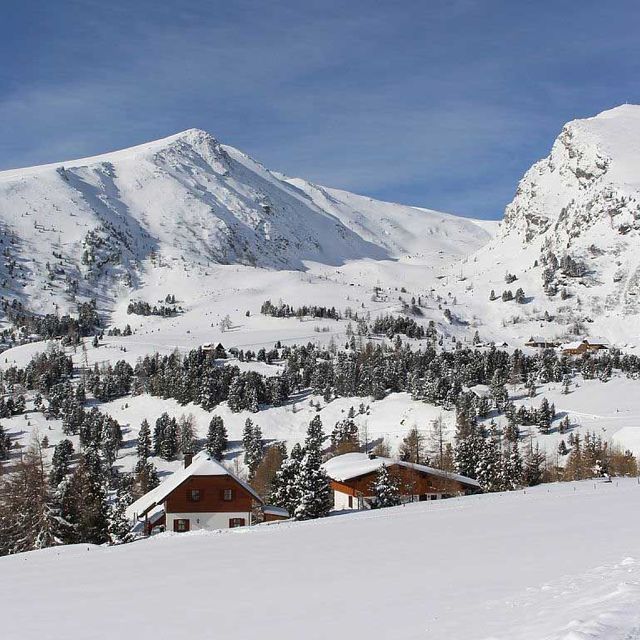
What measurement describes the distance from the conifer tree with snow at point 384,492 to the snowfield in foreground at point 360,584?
25417 mm

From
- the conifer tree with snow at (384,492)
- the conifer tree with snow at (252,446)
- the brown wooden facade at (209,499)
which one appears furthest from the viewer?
the conifer tree with snow at (252,446)

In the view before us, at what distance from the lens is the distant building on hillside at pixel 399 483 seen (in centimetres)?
7344

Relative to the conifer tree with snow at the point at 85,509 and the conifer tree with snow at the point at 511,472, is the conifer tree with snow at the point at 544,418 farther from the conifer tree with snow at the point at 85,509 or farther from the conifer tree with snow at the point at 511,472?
the conifer tree with snow at the point at 85,509

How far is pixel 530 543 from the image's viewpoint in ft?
95.2

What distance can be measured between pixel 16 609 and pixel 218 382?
152836 mm

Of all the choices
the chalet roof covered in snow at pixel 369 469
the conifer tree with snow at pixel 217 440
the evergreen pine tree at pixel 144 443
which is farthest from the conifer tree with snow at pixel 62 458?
the chalet roof covered in snow at pixel 369 469

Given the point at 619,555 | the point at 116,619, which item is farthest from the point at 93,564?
the point at 619,555

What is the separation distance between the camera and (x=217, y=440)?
139 m

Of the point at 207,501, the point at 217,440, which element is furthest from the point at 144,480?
the point at 207,501

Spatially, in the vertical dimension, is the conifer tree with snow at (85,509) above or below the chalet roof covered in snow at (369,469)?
above

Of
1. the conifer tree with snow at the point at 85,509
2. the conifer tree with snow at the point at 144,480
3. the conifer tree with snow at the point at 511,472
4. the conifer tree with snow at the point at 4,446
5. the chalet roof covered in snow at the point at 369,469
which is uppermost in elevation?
the conifer tree with snow at the point at 85,509

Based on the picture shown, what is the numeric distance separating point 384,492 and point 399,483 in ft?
20.7

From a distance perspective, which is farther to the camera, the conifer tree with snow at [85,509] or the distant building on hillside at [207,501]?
the distant building on hillside at [207,501]

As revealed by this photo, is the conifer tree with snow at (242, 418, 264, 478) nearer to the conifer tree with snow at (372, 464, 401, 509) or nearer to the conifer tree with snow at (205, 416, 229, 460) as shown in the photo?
the conifer tree with snow at (205, 416, 229, 460)
